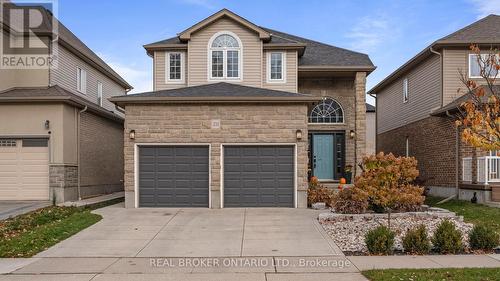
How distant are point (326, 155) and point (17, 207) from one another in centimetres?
1243

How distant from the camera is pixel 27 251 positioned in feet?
33.9

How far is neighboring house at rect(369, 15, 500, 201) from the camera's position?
17.5 meters

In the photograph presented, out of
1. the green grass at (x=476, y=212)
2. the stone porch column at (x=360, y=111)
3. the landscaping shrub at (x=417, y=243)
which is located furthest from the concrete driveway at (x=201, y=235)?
the stone porch column at (x=360, y=111)

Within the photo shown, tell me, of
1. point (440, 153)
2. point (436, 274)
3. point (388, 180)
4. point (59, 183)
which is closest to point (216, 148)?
point (59, 183)

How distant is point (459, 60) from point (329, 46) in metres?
6.11

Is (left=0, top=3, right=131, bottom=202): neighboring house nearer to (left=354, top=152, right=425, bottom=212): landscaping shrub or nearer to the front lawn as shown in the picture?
the front lawn

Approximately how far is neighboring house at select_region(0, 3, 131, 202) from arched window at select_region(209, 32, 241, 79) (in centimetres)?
543

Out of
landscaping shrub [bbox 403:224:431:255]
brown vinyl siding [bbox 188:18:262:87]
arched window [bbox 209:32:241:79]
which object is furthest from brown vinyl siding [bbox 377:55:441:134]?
landscaping shrub [bbox 403:224:431:255]

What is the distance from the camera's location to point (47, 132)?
18.1 meters

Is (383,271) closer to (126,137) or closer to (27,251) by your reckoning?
(27,251)

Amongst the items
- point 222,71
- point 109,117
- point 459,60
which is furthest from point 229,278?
point 109,117

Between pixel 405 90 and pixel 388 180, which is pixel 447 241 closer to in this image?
pixel 388 180

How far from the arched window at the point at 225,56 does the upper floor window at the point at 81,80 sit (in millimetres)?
6410

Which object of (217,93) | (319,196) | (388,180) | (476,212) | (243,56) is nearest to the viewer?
(388,180)
